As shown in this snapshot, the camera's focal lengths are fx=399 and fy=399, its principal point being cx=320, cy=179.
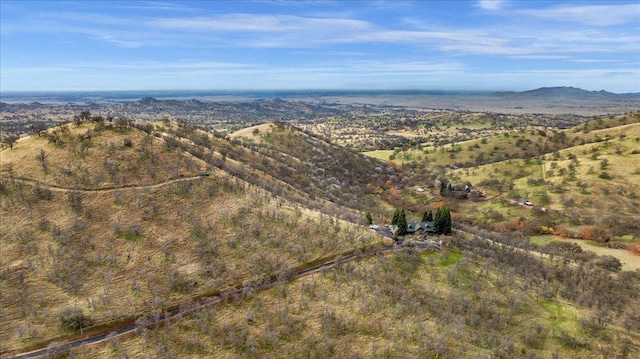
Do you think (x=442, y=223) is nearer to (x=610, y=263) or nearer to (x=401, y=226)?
(x=401, y=226)

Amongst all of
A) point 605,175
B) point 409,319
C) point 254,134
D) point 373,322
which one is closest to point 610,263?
point 409,319

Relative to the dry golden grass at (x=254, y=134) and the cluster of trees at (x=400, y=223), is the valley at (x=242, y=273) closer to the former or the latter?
the cluster of trees at (x=400, y=223)

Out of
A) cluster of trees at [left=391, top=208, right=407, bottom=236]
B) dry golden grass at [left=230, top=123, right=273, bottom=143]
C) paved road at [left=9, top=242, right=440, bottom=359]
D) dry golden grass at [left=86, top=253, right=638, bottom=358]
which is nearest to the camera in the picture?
paved road at [left=9, top=242, right=440, bottom=359]

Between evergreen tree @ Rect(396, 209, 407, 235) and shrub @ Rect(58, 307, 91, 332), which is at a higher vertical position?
evergreen tree @ Rect(396, 209, 407, 235)

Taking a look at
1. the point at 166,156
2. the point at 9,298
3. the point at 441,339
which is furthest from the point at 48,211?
the point at 441,339

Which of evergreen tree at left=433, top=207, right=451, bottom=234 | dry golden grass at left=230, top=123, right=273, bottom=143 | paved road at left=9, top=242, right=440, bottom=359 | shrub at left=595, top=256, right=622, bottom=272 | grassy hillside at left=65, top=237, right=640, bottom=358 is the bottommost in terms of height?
shrub at left=595, top=256, right=622, bottom=272

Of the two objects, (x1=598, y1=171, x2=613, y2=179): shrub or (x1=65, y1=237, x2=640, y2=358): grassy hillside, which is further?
(x1=598, y1=171, x2=613, y2=179): shrub

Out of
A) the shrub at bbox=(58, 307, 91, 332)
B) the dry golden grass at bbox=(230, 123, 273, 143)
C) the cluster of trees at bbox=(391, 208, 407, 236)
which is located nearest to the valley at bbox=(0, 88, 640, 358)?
the shrub at bbox=(58, 307, 91, 332)

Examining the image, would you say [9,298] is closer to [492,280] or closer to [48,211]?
[48,211]

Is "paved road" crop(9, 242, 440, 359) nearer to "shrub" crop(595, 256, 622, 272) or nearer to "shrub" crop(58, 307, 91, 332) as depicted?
"shrub" crop(58, 307, 91, 332)
